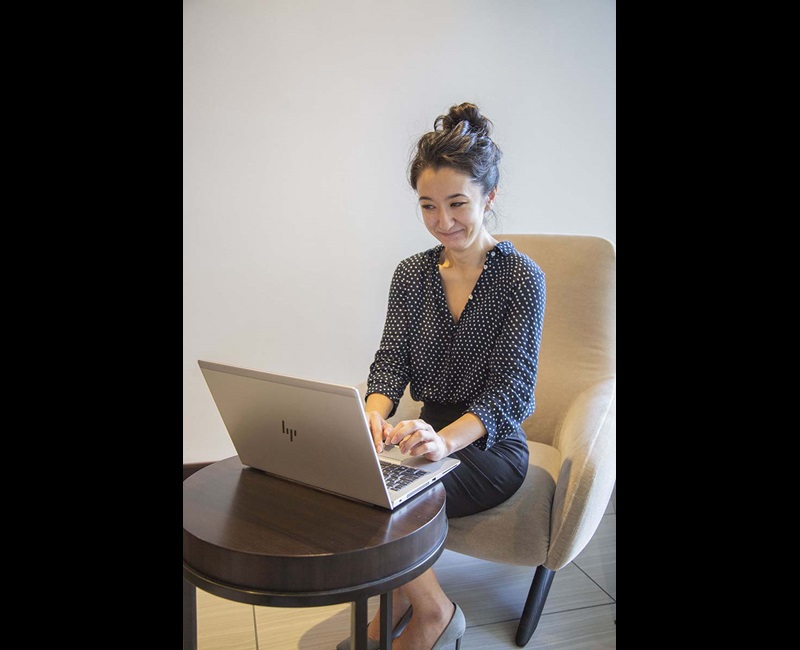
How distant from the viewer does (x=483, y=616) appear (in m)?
1.59

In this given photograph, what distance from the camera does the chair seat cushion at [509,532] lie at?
4.31 feet

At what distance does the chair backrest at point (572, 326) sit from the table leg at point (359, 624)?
3.05 feet

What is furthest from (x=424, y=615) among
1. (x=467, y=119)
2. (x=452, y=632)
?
(x=467, y=119)

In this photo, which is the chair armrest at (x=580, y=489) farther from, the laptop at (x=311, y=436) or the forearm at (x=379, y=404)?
the forearm at (x=379, y=404)

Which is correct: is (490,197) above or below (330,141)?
below

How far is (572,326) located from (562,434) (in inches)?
13.4

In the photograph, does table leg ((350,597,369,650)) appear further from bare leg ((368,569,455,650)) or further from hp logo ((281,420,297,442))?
bare leg ((368,569,455,650))

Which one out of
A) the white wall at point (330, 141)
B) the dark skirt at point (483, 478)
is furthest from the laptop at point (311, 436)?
the white wall at point (330, 141)

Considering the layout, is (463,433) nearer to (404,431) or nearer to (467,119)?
(404,431)

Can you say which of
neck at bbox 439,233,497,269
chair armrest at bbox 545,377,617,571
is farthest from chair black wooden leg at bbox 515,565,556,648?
neck at bbox 439,233,497,269

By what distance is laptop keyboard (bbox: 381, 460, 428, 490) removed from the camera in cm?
107

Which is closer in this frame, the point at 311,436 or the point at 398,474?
the point at 311,436
